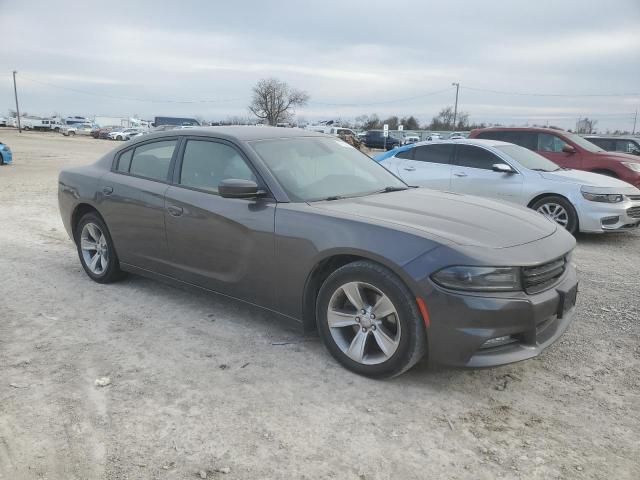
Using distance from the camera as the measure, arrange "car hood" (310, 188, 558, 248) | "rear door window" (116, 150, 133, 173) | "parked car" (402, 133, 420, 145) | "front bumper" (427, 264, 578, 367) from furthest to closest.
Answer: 1. "parked car" (402, 133, 420, 145)
2. "rear door window" (116, 150, 133, 173)
3. "car hood" (310, 188, 558, 248)
4. "front bumper" (427, 264, 578, 367)

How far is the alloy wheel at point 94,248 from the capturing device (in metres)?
5.14

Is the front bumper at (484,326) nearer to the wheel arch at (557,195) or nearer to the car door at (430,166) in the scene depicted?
the wheel arch at (557,195)

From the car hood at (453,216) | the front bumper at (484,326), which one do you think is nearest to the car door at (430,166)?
the car hood at (453,216)

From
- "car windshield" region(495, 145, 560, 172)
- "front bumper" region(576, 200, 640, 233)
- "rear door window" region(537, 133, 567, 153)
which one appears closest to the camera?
"front bumper" region(576, 200, 640, 233)

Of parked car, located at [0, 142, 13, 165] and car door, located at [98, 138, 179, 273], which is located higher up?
car door, located at [98, 138, 179, 273]

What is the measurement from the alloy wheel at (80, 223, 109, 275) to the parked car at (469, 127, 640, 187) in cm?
855

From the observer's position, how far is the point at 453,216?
3.52 meters

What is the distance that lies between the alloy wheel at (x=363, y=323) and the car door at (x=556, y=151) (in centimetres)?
844

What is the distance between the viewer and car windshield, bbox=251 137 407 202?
153 inches

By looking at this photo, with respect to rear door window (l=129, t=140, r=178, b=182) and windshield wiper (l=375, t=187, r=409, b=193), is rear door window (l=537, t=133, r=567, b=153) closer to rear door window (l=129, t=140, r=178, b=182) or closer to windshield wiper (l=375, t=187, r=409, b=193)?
windshield wiper (l=375, t=187, r=409, b=193)

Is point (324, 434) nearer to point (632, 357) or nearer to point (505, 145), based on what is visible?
point (632, 357)

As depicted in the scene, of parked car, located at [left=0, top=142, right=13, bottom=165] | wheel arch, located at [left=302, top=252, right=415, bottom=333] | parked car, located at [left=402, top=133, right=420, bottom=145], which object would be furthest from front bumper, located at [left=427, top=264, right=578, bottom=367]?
parked car, located at [left=402, top=133, right=420, bottom=145]

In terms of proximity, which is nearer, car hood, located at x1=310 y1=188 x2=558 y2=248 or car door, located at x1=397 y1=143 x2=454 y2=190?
car hood, located at x1=310 y1=188 x2=558 y2=248

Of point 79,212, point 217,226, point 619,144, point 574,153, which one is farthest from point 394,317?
point 619,144
